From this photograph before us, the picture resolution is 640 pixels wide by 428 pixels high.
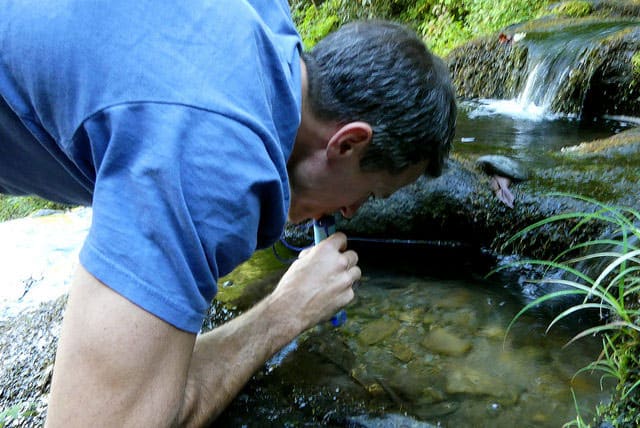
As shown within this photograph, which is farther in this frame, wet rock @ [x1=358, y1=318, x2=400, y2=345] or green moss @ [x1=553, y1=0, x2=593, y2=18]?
green moss @ [x1=553, y1=0, x2=593, y2=18]

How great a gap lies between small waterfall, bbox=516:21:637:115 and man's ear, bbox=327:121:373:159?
191 inches

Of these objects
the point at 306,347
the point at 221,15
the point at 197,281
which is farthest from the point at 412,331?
the point at 221,15

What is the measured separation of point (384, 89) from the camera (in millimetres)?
1466

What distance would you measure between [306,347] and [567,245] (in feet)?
4.62

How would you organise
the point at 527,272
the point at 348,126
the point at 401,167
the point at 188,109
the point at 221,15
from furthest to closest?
the point at 527,272, the point at 401,167, the point at 348,126, the point at 221,15, the point at 188,109

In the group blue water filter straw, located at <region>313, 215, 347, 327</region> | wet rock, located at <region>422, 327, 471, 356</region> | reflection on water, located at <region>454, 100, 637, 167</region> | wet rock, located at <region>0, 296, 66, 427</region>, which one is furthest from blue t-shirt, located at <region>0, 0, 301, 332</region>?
reflection on water, located at <region>454, 100, 637, 167</region>

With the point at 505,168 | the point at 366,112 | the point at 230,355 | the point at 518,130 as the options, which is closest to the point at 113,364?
the point at 230,355

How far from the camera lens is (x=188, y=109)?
3.46 ft

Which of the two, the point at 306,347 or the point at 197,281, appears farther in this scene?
the point at 306,347

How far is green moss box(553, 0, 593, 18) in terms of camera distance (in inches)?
307

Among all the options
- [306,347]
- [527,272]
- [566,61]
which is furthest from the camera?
[566,61]

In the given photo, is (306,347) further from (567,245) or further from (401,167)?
(567,245)

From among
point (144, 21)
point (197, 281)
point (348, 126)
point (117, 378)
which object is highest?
point (144, 21)

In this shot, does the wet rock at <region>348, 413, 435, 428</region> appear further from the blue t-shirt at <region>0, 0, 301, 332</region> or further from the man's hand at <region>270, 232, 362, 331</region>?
the blue t-shirt at <region>0, 0, 301, 332</region>
